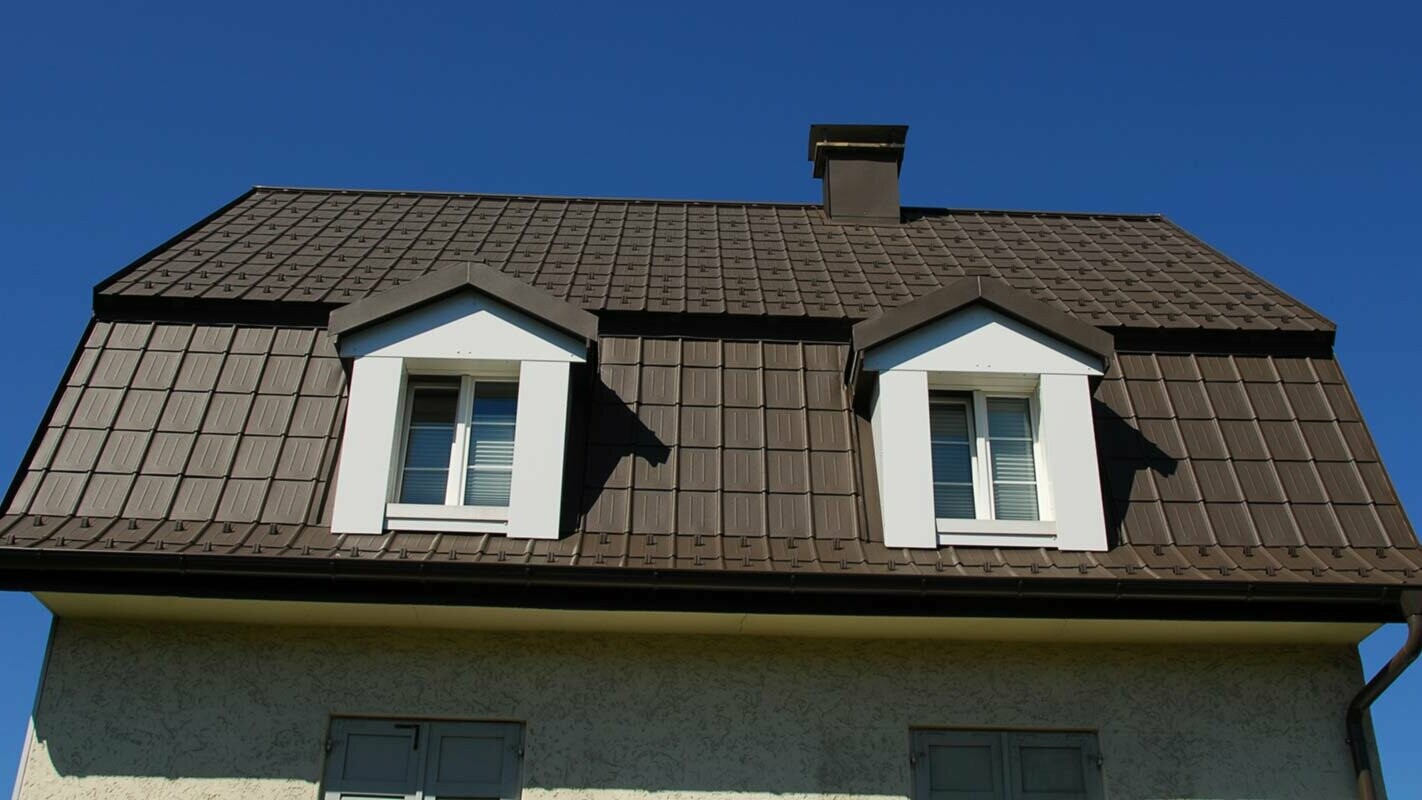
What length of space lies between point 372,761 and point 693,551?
7.77 feet

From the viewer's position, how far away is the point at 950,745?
834cm

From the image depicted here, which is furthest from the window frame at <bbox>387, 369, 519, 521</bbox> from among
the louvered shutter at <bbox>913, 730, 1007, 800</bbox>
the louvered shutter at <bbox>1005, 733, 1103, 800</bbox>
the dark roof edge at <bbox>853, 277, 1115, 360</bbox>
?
the louvered shutter at <bbox>1005, 733, 1103, 800</bbox>

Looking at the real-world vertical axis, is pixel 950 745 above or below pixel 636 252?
below

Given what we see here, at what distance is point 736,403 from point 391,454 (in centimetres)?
253

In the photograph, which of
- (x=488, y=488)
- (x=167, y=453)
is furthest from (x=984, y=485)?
(x=167, y=453)

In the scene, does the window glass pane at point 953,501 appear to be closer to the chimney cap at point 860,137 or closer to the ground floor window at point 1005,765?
the ground floor window at point 1005,765

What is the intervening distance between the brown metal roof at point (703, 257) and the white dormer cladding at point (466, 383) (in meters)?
1.30

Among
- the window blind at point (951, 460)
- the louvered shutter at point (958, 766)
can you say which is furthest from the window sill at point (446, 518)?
the louvered shutter at point (958, 766)

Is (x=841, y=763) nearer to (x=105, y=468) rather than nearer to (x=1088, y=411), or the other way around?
(x=1088, y=411)

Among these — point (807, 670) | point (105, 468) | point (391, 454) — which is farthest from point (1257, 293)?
point (105, 468)

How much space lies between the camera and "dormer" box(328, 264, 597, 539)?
880 cm

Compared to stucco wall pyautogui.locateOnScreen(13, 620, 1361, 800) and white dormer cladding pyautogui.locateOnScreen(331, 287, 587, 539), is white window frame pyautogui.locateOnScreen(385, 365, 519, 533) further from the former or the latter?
stucco wall pyautogui.locateOnScreen(13, 620, 1361, 800)

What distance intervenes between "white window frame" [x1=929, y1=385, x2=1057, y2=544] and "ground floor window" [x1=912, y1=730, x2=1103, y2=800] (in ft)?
4.22

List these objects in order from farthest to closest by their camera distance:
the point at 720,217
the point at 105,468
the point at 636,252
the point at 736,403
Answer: the point at 720,217
the point at 636,252
the point at 736,403
the point at 105,468
